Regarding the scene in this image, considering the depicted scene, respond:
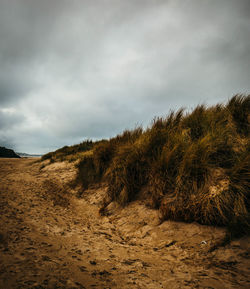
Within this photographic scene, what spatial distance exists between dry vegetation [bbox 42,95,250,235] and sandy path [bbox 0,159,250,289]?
0.91 ft

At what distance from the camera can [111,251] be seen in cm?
215

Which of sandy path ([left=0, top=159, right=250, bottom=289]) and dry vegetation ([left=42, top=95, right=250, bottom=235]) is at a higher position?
dry vegetation ([left=42, top=95, right=250, bottom=235])

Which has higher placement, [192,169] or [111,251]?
[192,169]

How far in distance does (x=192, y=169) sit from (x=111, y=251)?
2.03 meters

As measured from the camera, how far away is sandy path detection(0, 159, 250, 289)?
1434 mm

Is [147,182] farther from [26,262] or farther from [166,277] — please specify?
[26,262]

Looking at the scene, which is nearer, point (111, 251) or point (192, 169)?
point (111, 251)

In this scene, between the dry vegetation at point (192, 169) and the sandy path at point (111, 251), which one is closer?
the sandy path at point (111, 251)

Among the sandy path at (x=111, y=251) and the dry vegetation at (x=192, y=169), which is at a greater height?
the dry vegetation at (x=192, y=169)

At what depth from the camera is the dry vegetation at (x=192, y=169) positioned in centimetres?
238

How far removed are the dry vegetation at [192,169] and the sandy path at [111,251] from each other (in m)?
0.28

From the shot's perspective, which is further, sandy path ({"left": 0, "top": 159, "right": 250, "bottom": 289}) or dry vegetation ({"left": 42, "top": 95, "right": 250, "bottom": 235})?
dry vegetation ({"left": 42, "top": 95, "right": 250, "bottom": 235})

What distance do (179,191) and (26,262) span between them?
2486mm

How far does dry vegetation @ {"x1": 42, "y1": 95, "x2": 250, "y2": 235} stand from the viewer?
238 centimetres
